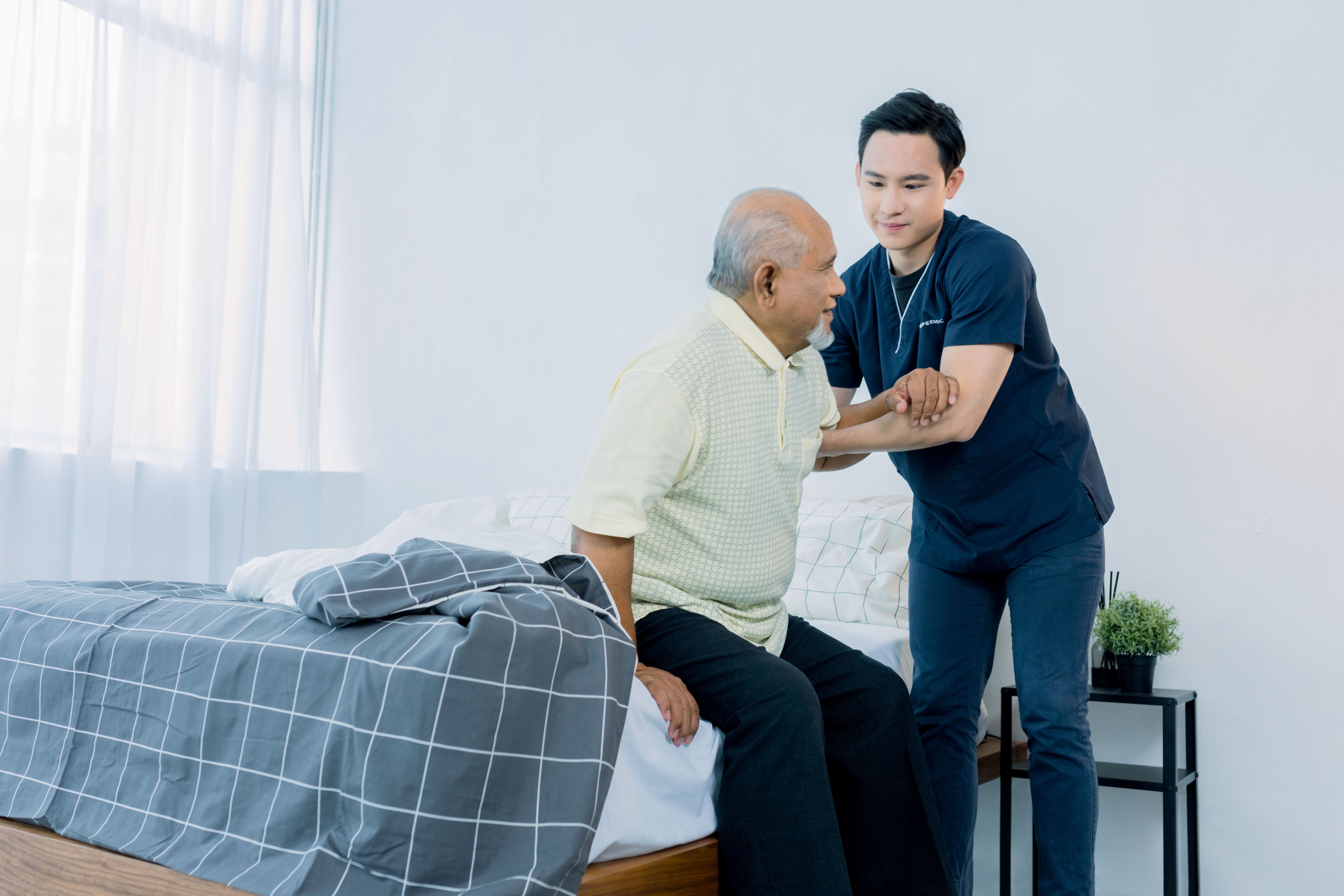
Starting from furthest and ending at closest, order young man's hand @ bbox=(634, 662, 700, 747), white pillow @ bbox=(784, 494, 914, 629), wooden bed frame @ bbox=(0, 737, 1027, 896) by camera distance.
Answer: white pillow @ bbox=(784, 494, 914, 629)
young man's hand @ bbox=(634, 662, 700, 747)
wooden bed frame @ bbox=(0, 737, 1027, 896)

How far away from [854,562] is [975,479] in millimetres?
562

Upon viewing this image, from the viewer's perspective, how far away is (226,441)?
3453mm

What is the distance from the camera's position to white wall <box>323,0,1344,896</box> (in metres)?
2.07

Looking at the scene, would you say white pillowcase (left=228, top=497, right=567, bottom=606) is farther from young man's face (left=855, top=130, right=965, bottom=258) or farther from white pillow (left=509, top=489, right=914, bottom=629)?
young man's face (left=855, top=130, right=965, bottom=258)

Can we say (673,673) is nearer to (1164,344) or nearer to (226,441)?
(1164,344)

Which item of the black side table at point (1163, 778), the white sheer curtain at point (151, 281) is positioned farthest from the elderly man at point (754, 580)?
the white sheer curtain at point (151, 281)

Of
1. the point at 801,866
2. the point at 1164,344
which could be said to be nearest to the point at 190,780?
the point at 801,866

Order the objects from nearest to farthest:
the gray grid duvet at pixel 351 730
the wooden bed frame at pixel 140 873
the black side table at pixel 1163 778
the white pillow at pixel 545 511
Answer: the gray grid duvet at pixel 351 730 < the wooden bed frame at pixel 140 873 < the black side table at pixel 1163 778 < the white pillow at pixel 545 511

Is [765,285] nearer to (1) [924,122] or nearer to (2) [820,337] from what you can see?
(2) [820,337]

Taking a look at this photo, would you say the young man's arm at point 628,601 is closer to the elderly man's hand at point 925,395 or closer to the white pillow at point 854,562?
the elderly man's hand at point 925,395

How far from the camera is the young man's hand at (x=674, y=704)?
1.31 metres

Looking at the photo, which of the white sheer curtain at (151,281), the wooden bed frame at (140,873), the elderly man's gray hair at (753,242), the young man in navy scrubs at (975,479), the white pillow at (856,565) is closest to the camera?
the wooden bed frame at (140,873)

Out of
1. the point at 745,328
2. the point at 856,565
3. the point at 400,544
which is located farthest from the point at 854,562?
the point at 400,544

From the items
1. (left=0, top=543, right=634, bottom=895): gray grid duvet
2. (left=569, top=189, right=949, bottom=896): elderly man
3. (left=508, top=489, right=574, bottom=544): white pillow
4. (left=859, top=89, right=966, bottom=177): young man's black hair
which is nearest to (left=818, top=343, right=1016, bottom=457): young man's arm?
(left=569, top=189, right=949, bottom=896): elderly man
